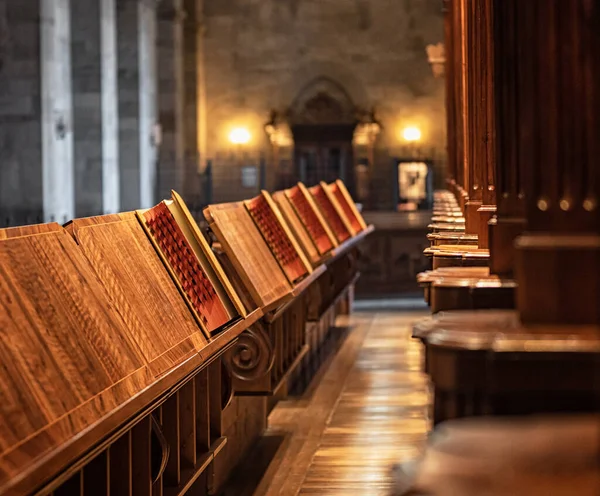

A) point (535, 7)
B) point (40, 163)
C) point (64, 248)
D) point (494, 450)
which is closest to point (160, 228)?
point (64, 248)

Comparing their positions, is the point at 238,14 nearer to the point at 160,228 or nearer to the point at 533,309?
the point at 160,228

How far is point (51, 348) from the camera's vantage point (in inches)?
108

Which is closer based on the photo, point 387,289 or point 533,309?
point 533,309

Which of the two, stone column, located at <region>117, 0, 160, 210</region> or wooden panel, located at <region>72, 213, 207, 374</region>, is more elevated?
stone column, located at <region>117, 0, 160, 210</region>

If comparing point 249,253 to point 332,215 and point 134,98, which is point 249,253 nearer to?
point 332,215

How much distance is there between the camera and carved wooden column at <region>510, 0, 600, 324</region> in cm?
238

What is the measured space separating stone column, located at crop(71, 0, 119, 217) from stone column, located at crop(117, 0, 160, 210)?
2.64 m

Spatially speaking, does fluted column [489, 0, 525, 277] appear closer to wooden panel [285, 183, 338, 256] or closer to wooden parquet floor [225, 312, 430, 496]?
wooden parquet floor [225, 312, 430, 496]

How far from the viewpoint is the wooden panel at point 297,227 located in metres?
8.02

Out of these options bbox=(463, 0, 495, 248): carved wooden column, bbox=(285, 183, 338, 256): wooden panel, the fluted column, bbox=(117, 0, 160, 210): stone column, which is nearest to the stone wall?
bbox=(117, 0, 160, 210): stone column

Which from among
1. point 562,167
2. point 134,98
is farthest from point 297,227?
point 134,98

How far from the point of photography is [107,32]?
19.4 m

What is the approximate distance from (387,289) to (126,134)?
7.08 metres

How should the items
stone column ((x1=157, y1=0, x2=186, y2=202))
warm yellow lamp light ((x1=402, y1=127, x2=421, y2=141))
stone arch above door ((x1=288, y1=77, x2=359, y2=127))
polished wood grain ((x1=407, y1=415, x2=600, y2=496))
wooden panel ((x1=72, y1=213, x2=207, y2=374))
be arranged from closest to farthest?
1. polished wood grain ((x1=407, y1=415, x2=600, y2=496))
2. wooden panel ((x1=72, y1=213, x2=207, y2=374))
3. stone column ((x1=157, y1=0, x2=186, y2=202))
4. warm yellow lamp light ((x1=402, y1=127, x2=421, y2=141))
5. stone arch above door ((x1=288, y1=77, x2=359, y2=127))
